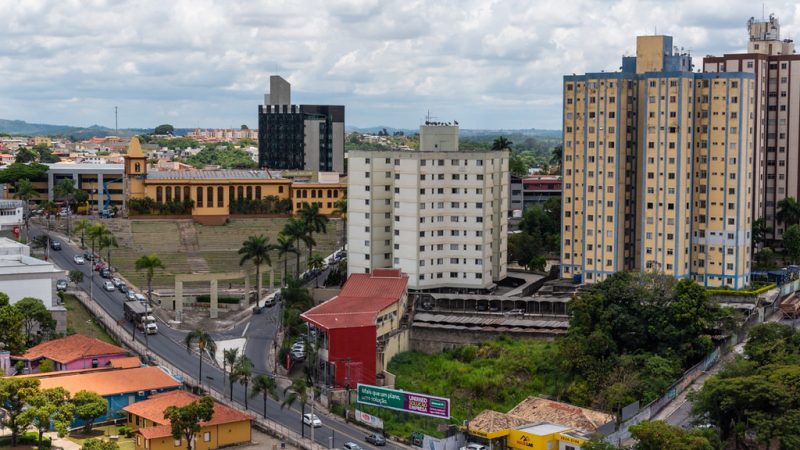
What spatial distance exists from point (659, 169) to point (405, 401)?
114 ft

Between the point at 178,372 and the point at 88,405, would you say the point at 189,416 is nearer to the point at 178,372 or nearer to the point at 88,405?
the point at 88,405

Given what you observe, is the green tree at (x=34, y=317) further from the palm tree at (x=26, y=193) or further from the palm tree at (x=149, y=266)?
the palm tree at (x=26, y=193)

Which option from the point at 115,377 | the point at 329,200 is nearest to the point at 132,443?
the point at 115,377

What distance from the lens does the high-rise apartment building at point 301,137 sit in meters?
179

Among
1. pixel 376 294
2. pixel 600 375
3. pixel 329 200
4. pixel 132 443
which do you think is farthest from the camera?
pixel 329 200

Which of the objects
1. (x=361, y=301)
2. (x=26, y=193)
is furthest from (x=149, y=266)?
(x=26, y=193)

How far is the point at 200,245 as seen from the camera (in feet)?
402

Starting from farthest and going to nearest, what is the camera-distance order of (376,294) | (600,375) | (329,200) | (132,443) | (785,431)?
(329,200) < (376,294) < (600,375) < (132,443) < (785,431)

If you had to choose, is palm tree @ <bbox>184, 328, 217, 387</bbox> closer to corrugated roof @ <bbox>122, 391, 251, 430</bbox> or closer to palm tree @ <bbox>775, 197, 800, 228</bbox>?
corrugated roof @ <bbox>122, 391, 251, 430</bbox>

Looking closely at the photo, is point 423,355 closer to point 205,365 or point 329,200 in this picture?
point 205,365

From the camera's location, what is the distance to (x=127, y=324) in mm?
94500

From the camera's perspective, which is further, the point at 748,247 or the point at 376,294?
the point at 748,247

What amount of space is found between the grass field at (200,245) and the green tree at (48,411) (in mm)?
36112

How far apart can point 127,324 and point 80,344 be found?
9.18 m
